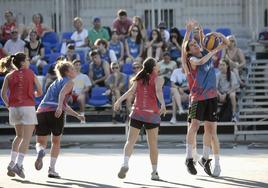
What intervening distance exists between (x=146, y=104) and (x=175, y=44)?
29.1 feet

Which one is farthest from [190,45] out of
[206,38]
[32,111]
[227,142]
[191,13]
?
[191,13]

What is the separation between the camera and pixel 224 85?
1745cm

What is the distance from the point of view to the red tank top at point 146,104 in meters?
10.9

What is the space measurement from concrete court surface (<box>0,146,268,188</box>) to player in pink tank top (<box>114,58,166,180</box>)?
47cm

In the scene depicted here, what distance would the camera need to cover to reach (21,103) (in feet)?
37.5

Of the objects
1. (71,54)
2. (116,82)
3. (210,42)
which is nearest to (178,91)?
(116,82)

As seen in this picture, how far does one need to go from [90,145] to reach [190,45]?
20.1 ft

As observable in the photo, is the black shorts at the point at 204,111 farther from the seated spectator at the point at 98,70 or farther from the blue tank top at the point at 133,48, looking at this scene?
the blue tank top at the point at 133,48

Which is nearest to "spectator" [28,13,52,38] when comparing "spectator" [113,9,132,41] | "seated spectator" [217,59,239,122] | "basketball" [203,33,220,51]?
"spectator" [113,9,132,41]

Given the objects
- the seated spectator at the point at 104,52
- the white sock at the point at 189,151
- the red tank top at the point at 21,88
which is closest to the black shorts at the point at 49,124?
the red tank top at the point at 21,88

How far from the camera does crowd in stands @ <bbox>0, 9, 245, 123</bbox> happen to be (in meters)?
17.8

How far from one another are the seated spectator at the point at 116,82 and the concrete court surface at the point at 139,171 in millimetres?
2968

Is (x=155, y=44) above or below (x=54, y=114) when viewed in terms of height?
above

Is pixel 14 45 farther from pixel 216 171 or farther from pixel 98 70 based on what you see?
pixel 216 171
